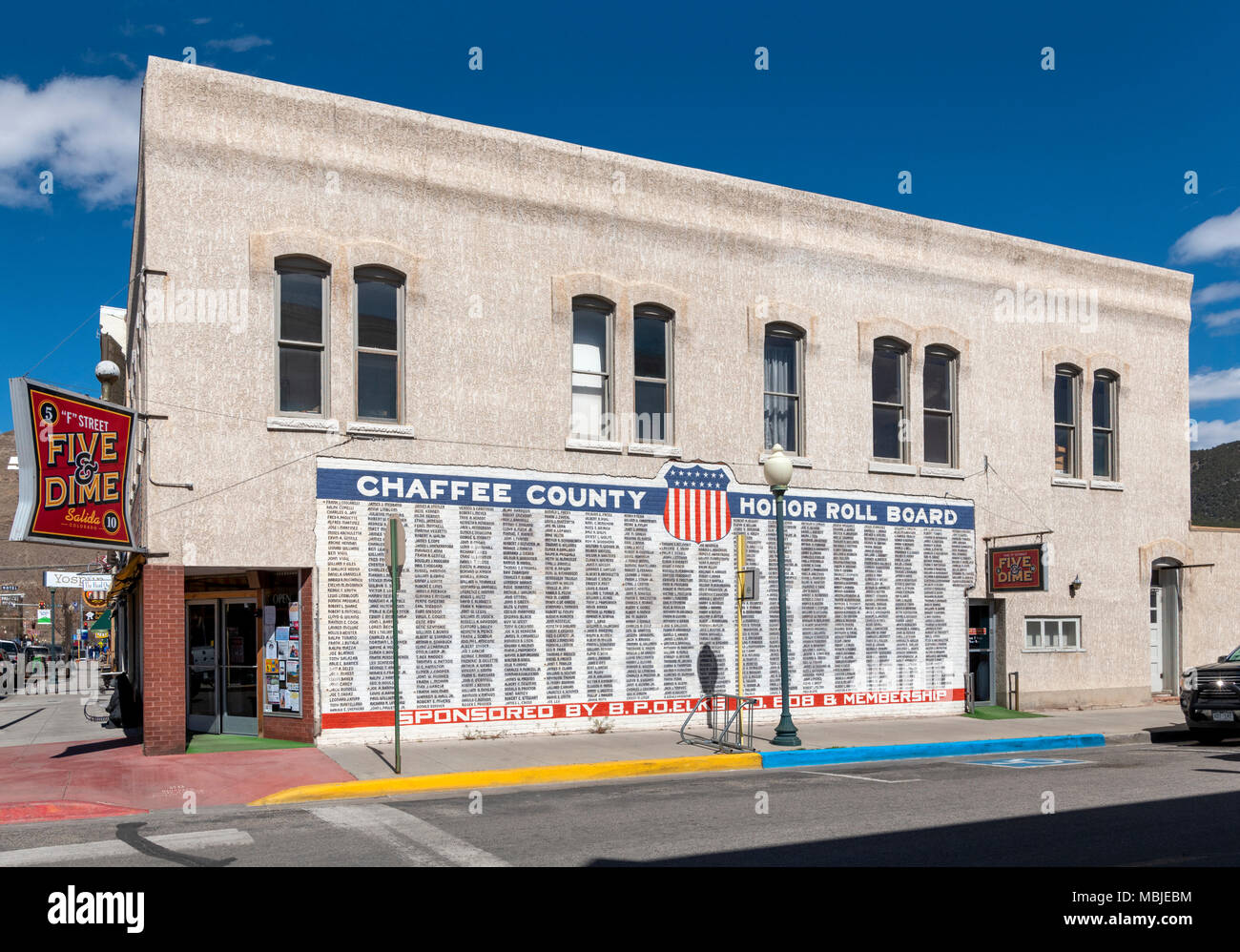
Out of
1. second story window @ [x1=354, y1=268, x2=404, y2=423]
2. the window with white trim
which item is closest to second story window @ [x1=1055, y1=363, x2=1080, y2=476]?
the window with white trim

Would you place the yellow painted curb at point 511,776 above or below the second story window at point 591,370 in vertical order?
below

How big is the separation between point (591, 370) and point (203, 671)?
24.4 ft

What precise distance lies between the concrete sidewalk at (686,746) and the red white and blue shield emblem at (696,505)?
3.16 metres

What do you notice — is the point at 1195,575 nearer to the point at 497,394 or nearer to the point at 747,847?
the point at 497,394

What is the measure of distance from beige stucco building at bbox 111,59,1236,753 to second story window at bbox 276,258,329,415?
0.04 metres

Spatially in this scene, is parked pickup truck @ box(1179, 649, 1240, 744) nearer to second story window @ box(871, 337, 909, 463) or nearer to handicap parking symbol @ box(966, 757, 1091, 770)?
handicap parking symbol @ box(966, 757, 1091, 770)

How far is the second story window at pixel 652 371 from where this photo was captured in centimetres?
1792

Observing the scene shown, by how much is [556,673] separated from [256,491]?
5063 millimetres

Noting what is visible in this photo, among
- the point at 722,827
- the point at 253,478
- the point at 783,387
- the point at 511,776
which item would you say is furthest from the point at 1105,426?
the point at 253,478

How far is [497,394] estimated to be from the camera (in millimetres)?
16500

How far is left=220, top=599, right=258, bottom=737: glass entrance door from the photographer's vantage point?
16.0m

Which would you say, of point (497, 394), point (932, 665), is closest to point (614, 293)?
point (497, 394)

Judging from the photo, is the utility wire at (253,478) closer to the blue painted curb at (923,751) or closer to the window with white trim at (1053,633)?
the blue painted curb at (923,751)

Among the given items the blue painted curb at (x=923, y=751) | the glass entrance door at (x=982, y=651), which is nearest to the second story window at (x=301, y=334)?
the blue painted curb at (x=923, y=751)
